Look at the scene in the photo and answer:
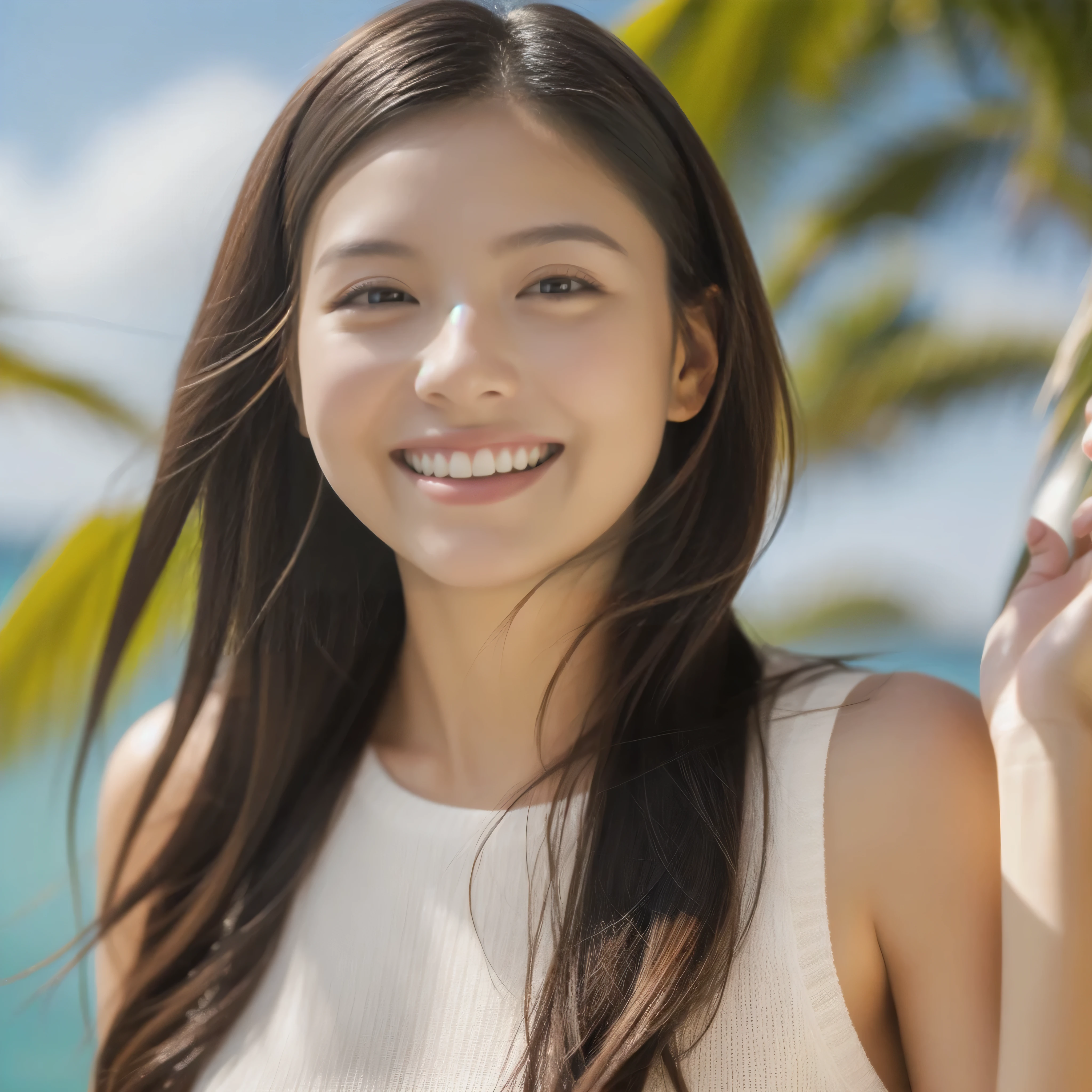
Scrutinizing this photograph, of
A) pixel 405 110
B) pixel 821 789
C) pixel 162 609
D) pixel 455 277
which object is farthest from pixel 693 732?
pixel 162 609

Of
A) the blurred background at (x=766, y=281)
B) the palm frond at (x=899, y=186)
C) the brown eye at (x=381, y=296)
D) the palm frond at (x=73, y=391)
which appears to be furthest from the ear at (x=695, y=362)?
the palm frond at (x=899, y=186)

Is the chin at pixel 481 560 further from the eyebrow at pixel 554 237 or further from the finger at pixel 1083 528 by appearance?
the finger at pixel 1083 528

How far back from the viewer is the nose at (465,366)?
91 centimetres

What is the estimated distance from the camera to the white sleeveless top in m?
0.92

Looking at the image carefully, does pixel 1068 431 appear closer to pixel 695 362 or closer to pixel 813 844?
pixel 695 362

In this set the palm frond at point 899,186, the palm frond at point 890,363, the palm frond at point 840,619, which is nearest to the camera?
the palm frond at point 899,186

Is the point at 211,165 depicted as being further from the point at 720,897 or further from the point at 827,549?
the point at 827,549

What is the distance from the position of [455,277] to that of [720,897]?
59 cm

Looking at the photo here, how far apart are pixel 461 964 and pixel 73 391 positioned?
190cm

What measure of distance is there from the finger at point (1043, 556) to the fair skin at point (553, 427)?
136 millimetres

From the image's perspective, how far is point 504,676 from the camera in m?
1.16

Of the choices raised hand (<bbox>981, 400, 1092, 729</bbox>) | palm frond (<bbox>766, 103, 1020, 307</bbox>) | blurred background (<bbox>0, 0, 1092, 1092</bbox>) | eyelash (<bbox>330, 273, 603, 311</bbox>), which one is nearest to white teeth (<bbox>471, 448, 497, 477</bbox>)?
eyelash (<bbox>330, 273, 603, 311</bbox>)

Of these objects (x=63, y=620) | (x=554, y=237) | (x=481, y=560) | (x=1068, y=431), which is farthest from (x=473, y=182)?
(x=63, y=620)

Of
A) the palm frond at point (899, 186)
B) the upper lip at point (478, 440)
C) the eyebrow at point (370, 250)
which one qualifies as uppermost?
the palm frond at point (899, 186)
